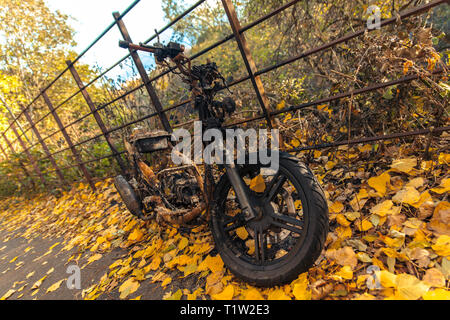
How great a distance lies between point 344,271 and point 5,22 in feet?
47.5

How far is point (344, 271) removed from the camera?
1.06 m

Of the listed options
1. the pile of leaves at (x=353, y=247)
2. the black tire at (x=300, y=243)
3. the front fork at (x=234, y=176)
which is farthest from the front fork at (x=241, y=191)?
the pile of leaves at (x=353, y=247)

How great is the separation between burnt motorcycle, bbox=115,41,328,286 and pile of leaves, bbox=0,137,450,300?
0.14 metres

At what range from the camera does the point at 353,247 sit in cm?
119

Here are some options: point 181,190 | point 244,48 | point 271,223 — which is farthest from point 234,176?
point 244,48

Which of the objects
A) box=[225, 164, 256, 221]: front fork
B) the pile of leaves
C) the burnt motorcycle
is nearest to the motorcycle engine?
the burnt motorcycle

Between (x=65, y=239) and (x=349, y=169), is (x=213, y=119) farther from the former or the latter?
(x=65, y=239)

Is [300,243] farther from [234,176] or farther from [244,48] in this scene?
[244,48]

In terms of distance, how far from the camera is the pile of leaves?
3.22ft

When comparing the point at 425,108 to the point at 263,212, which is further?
the point at 425,108

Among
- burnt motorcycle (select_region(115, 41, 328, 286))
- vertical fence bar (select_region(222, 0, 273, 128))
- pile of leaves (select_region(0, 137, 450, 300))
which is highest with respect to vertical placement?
vertical fence bar (select_region(222, 0, 273, 128))

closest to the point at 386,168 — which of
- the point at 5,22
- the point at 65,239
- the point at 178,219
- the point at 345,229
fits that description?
the point at 345,229

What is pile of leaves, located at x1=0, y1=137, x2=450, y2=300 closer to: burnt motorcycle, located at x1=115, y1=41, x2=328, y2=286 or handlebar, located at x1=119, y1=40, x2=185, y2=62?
burnt motorcycle, located at x1=115, y1=41, x2=328, y2=286
